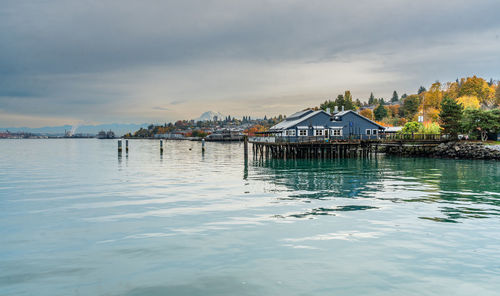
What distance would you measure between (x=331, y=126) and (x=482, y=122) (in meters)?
27.9

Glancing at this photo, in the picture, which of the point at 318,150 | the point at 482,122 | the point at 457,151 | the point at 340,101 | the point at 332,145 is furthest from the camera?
the point at 340,101

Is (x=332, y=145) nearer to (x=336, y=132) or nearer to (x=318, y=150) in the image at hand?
(x=318, y=150)

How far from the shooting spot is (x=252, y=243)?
1372 centimetres

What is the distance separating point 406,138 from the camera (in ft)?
242

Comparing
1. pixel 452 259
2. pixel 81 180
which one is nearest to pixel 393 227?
pixel 452 259

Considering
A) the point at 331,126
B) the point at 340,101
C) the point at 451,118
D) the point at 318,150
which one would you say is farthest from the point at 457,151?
the point at 340,101

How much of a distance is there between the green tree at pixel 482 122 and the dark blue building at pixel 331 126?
1633cm

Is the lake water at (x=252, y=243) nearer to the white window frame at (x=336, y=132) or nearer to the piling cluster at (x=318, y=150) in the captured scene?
the piling cluster at (x=318, y=150)

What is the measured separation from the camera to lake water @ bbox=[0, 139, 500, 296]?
10.0 metres

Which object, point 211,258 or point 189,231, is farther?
point 189,231

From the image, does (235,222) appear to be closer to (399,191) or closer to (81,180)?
(399,191)

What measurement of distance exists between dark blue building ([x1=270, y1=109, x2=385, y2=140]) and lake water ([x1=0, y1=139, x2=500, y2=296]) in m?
41.6

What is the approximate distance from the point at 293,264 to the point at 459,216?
1123 cm

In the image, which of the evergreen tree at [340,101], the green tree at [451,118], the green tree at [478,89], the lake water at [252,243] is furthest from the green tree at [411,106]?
the lake water at [252,243]
